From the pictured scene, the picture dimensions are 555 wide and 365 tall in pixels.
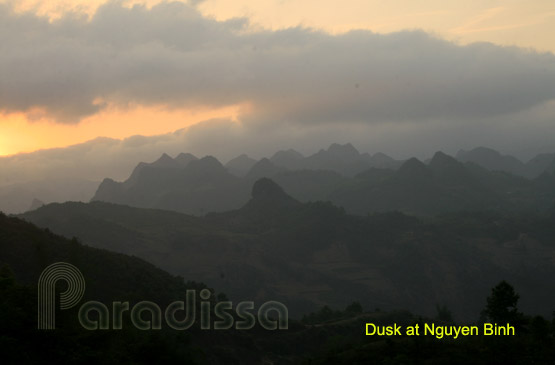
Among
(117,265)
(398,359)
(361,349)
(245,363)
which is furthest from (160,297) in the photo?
(398,359)

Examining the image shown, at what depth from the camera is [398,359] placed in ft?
101

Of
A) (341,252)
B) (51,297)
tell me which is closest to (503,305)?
(51,297)

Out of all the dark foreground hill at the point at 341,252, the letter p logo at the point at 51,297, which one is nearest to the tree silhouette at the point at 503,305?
the letter p logo at the point at 51,297

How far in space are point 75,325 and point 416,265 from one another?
129637mm

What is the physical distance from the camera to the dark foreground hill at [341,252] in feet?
441

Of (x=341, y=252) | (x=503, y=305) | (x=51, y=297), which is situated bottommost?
(x=503, y=305)

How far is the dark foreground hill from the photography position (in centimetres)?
13438

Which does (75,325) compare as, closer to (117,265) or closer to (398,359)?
(398,359)

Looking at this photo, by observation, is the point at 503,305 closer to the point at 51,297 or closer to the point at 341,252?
the point at 51,297

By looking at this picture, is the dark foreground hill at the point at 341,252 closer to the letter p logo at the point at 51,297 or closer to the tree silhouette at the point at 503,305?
the tree silhouette at the point at 503,305

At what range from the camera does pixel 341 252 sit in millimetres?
166625

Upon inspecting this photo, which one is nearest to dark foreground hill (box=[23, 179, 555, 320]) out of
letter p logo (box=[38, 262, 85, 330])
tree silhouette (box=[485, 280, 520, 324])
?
tree silhouette (box=[485, 280, 520, 324])

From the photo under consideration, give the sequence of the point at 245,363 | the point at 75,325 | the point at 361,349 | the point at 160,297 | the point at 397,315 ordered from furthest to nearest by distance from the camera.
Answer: the point at 397,315 < the point at 160,297 < the point at 245,363 < the point at 361,349 < the point at 75,325

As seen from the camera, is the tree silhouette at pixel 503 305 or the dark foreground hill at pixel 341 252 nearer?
the tree silhouette at pixel 503 305
